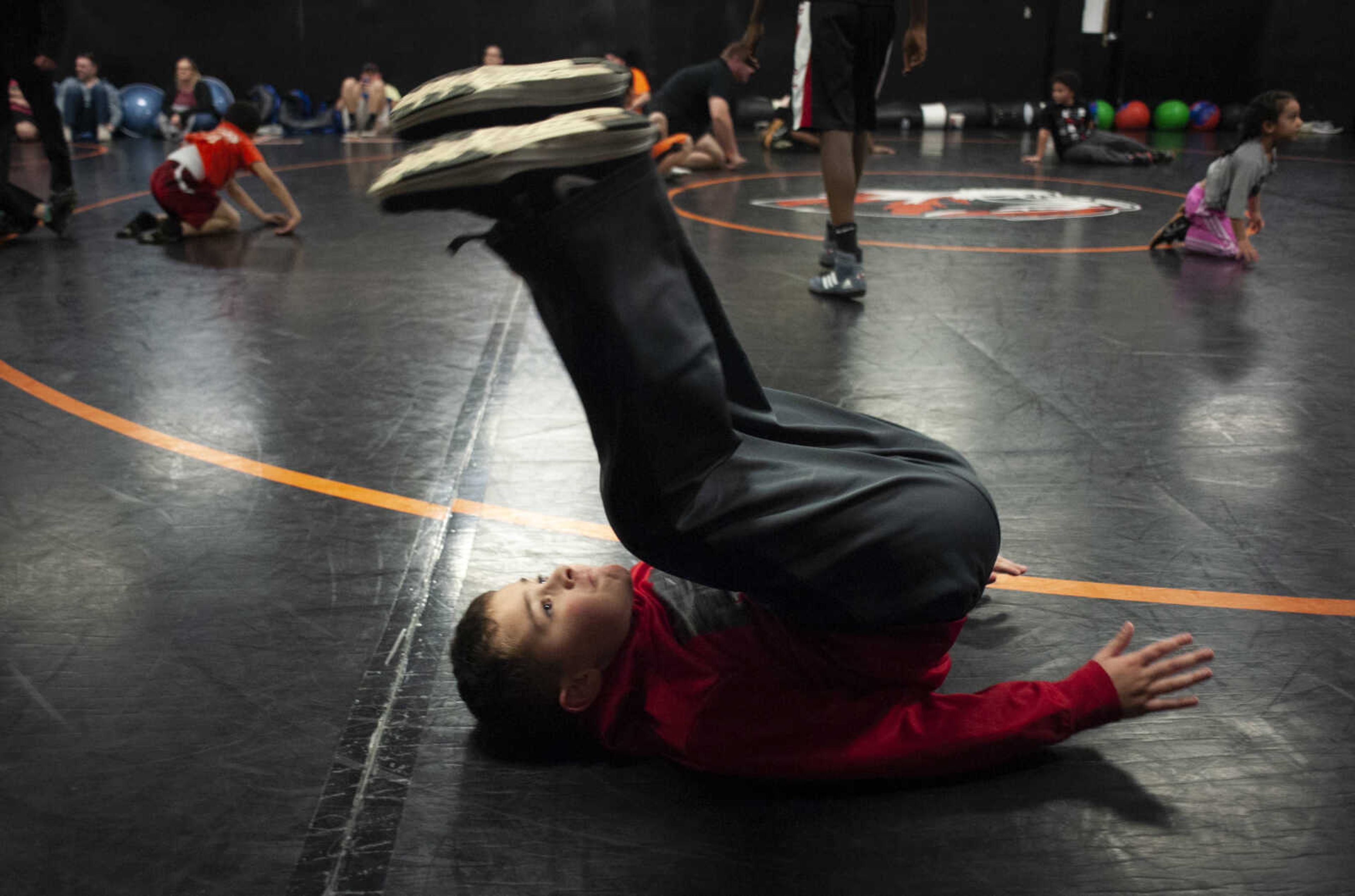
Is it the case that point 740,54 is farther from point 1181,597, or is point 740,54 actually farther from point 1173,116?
point 1173,116

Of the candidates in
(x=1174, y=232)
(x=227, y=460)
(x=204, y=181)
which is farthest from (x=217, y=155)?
(x=1174, y=232)

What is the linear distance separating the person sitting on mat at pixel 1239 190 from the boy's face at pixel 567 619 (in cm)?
470

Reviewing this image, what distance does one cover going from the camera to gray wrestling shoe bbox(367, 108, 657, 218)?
1426 millimetres

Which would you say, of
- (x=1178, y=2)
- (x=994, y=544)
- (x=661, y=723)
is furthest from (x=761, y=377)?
(x=1178, y=2)

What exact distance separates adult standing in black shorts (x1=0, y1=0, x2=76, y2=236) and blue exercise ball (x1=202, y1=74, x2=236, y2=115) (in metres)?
6.00

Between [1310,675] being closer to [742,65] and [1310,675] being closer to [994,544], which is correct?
[994,544]

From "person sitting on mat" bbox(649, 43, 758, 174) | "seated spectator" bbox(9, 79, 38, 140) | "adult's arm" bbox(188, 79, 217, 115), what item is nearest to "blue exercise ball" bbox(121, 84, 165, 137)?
"adult's arm" bbox(188, 79, 217, 115)

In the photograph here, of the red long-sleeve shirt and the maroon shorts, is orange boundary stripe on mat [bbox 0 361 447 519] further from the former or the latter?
the maroon shorts

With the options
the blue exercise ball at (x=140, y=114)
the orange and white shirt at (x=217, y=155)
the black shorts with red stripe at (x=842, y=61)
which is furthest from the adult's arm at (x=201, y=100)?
the black shorts with red stripe at (x=842, y=61)

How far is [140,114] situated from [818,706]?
1277 centimetres

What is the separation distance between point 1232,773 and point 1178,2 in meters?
15.1

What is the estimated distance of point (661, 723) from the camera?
162 cm

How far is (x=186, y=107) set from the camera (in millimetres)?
11961

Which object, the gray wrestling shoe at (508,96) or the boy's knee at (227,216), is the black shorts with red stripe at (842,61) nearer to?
the gray wrestling shoe at (508,96)
